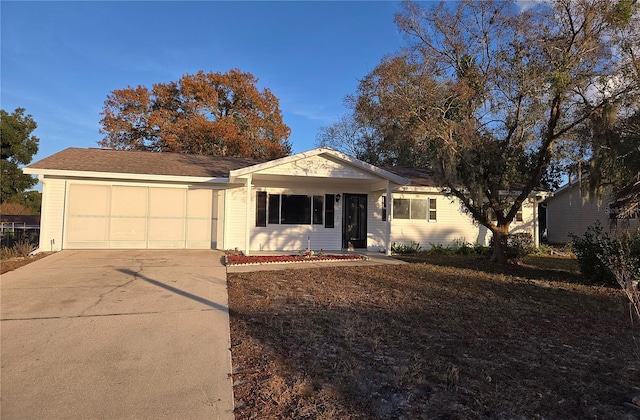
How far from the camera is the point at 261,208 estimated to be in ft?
47.7

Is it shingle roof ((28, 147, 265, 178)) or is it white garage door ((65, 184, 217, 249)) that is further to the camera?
white garage door ((65, 184, 217, 249))

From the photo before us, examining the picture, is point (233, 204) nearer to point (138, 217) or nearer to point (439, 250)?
point (138, 217)

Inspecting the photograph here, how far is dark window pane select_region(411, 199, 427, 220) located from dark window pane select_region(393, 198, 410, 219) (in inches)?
10.1

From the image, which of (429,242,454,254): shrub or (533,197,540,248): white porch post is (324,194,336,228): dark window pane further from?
(533,197,540,248): white porch post

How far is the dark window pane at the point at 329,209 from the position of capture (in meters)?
15.1

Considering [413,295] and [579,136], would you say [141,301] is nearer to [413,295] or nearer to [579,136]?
[413,295]

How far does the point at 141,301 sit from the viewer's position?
Answer: 679cm

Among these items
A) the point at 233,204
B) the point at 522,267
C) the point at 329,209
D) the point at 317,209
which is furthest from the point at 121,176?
the point at 522,267

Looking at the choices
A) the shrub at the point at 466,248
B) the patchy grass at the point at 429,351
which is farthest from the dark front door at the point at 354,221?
the patchy grass at the point at 429,351

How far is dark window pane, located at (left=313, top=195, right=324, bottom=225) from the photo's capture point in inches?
592

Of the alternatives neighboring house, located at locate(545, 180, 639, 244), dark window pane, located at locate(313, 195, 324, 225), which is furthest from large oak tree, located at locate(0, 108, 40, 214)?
neighboring house, located at locate(545, 180, 639, 244)

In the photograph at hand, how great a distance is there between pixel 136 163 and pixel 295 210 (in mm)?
5958

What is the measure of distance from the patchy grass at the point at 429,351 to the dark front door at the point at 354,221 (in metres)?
6.68

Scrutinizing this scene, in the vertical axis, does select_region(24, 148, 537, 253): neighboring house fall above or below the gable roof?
below
